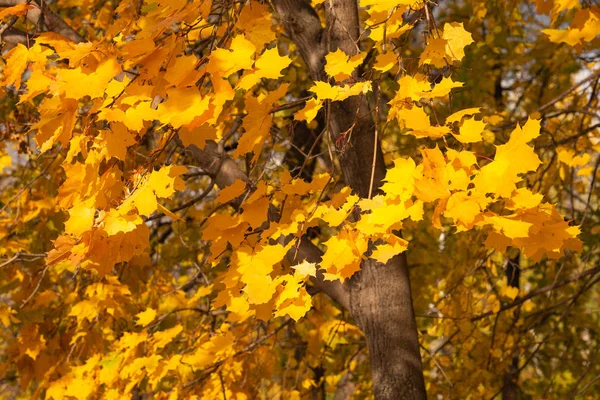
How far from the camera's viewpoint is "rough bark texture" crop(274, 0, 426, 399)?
2.48 meters

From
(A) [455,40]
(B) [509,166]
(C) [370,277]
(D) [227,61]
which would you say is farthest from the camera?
(C) [370,277]

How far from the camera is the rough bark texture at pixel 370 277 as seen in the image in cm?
248

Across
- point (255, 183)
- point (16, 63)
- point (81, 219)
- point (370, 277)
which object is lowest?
point (370, 277)

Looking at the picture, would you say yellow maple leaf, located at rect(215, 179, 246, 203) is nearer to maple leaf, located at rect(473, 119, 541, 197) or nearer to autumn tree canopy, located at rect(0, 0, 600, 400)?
autumn tree canopy, located at rect(0, 0, 600, 400)

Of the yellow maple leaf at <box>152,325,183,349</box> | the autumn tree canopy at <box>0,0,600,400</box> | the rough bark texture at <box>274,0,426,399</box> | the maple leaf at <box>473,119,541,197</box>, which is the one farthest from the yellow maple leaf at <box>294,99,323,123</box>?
the yellow maple leaf at <box>152,325,183,349</box>

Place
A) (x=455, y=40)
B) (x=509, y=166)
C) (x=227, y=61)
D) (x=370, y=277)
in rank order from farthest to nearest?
1. (x=370, y=277)
2. (x=455, y=40)
3. (x=227, y=61)
4. (x=509, y=166)

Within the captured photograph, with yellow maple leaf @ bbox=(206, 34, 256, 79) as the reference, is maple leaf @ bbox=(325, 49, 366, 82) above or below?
below

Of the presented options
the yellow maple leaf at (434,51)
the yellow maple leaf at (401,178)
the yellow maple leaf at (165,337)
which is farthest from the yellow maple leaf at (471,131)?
the yellow maple leaf at (165,337)

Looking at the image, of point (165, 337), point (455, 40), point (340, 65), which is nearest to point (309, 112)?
point (340, 65)

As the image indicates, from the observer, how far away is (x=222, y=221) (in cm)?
188

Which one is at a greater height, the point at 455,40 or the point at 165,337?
the point at 455,40

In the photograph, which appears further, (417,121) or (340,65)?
(340,65)

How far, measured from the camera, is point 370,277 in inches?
99.4

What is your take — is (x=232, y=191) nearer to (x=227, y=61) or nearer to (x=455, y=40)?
(x=227, y=61)
